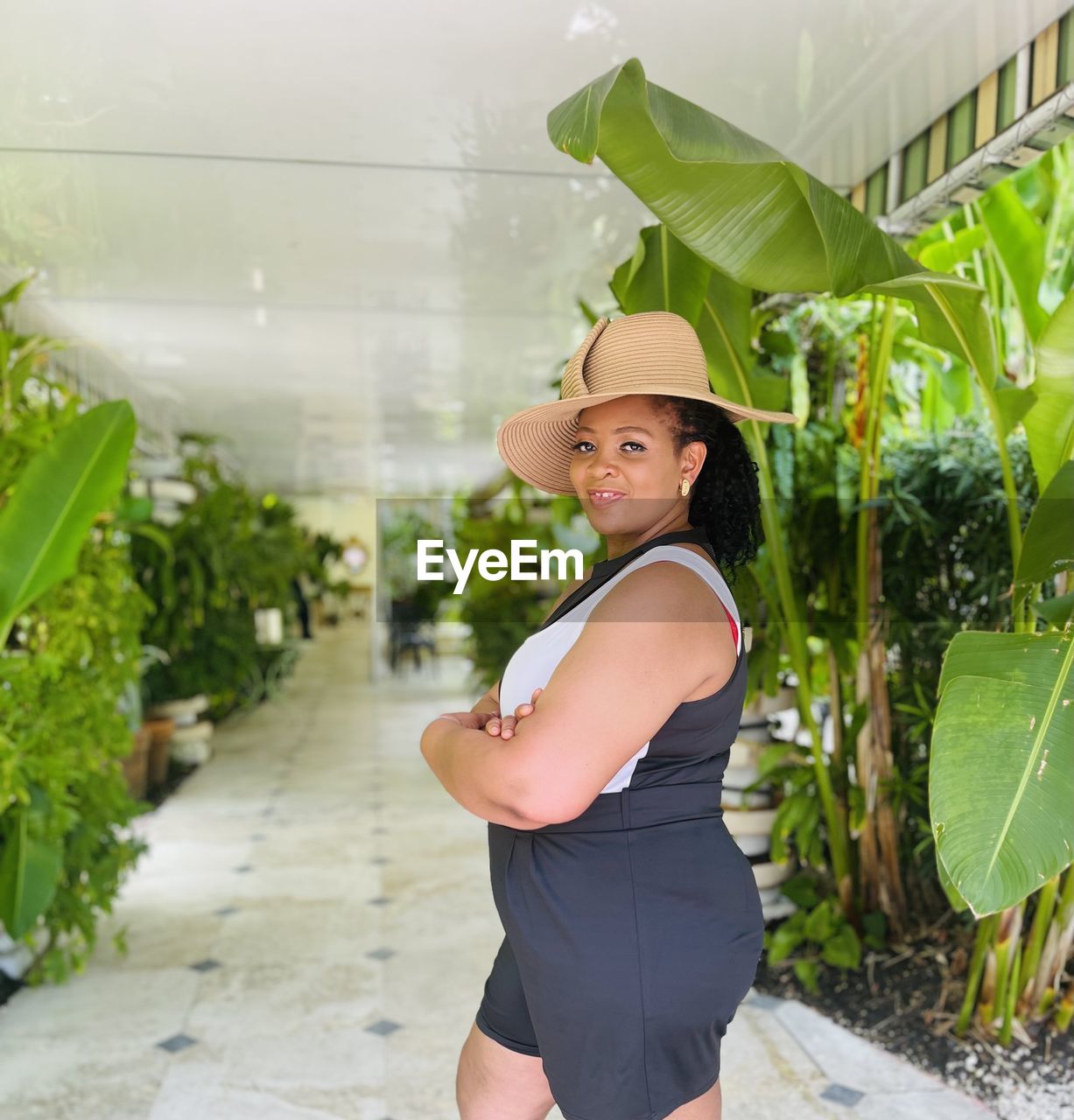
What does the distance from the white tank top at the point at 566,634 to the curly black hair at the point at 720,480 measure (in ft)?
0.54

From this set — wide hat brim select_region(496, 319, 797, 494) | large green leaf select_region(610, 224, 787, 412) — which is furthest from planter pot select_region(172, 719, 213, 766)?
wide hat brim select_region(496, 319, 797, 494)

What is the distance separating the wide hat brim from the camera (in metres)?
1.48

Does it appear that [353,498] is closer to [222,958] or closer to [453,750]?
[222,958]

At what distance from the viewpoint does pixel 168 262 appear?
13.5 feet

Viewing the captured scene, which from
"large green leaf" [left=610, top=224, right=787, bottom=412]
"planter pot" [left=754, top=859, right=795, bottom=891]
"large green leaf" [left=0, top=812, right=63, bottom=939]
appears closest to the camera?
"large green leaf" [left=610, top=224, right=787, bottom=412]

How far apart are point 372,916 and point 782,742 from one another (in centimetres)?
179

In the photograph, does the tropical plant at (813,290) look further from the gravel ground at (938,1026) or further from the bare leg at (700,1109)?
the bare leg at (700,1109)

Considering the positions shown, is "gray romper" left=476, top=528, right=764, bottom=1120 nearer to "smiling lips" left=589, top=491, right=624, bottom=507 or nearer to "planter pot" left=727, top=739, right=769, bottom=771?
"smiling lips" left=589, top=491, right=624, bottom=507

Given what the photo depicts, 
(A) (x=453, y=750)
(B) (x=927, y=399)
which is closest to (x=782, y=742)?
(B) (x=927, y=399)

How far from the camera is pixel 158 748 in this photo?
6703 millimetres

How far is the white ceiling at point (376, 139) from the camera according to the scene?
7.46ft

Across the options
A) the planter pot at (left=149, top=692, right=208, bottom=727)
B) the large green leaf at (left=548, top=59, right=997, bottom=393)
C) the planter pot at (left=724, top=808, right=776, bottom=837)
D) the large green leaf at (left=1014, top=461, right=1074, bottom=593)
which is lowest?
the planter pot at (left=149, top=692, right=208, bottom=727)

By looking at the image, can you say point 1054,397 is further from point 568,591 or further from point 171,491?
point 171,491

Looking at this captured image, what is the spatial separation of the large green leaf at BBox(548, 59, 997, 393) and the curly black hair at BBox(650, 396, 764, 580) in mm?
320
